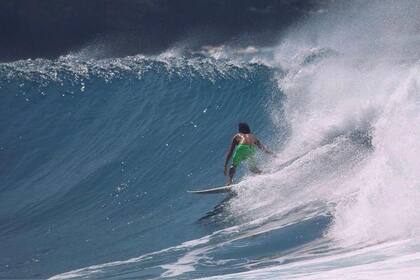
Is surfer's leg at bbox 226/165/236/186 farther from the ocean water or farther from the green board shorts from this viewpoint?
the ocean water

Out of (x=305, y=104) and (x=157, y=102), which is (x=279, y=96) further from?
(x=157, y=102)

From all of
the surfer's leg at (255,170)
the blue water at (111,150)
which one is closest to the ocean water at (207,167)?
the blue water at (111,150)

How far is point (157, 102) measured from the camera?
1291cm

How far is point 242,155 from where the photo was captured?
9.20 metres

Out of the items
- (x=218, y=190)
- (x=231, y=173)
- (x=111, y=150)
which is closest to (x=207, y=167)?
(x=231, y=173)

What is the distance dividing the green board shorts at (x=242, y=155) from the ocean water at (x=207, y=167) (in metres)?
0.30

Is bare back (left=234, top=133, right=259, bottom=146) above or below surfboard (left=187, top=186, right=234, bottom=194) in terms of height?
above

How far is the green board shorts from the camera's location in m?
9.20

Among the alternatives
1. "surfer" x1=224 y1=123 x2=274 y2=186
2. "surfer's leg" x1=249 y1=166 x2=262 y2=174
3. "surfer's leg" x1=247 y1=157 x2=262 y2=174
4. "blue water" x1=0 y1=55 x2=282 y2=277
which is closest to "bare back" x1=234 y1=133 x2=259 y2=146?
"surfer" x1=224 y1=123 x2=274 y2=186

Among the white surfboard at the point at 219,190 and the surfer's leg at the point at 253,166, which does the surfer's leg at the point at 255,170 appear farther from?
the white surfboard at the point at 219,190

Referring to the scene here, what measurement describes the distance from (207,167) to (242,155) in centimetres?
120

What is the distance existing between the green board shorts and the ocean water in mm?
299

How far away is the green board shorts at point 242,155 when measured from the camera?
920cm

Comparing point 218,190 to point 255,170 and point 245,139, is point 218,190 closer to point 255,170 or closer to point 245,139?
point 255,170
